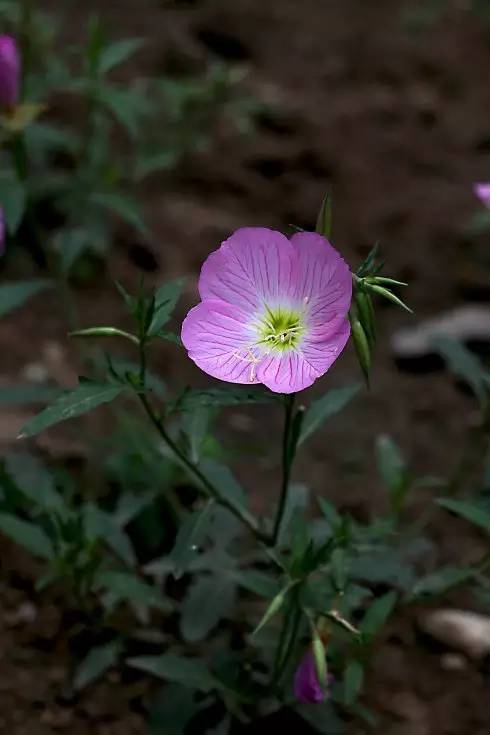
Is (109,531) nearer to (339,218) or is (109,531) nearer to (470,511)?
(470,511)

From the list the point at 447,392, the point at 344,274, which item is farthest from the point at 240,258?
the point at 447,392

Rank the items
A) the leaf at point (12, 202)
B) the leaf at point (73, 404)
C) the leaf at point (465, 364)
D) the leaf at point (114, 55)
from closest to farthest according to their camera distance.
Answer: the leaf at point (73, 404) → the leaf at point (12, 202) → the leaf at point (465, 364) → the leaf at point (114, 55)

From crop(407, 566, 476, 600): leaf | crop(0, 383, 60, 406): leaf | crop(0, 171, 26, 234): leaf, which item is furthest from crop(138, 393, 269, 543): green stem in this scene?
crop(0, 171, 26, 234): leaf

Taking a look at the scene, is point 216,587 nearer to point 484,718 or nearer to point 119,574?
point 119,574

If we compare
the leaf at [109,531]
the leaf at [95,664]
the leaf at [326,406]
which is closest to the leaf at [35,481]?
the leaf at [109,531]

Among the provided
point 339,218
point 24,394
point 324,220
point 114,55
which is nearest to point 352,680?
point 324,220

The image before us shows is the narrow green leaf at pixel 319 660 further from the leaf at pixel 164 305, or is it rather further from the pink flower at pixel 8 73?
the pink flower at pixel 8 73
